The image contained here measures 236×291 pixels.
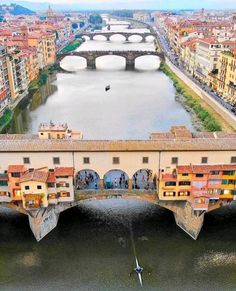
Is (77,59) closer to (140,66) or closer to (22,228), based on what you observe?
(140,66)

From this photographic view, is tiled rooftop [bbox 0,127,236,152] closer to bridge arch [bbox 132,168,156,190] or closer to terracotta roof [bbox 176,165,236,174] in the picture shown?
terracotta roof [bbox 176,165,236,174]

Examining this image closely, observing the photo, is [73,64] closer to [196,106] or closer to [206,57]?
[206,57]

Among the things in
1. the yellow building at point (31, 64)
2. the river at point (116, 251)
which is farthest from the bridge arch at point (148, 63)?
the river at point (116, 251)

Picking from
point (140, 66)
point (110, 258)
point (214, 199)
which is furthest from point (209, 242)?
point (140, 66)

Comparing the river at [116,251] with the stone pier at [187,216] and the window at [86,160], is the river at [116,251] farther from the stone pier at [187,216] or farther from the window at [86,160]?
the window at [86,160]

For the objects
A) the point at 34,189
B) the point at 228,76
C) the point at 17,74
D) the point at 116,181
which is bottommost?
the point at 116,181

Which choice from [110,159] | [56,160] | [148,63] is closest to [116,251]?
[110,159]

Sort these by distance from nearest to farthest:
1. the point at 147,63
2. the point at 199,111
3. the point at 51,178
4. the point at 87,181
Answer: the point at 51,178 → the point at 87,181 → the point at 199,111 → the point at 147,63
